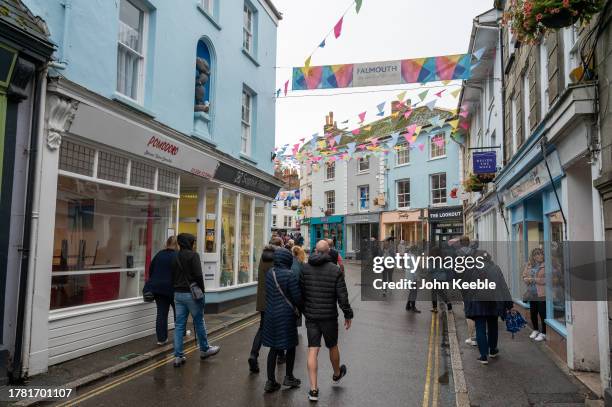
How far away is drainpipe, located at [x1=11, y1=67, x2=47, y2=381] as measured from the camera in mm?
5656

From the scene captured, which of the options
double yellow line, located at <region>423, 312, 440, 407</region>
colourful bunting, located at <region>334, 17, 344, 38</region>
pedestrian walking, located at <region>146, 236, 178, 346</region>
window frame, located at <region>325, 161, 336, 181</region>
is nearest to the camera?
double yellow line, located at <region>423, 312, 440, 407</region>

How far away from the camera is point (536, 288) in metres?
8.12

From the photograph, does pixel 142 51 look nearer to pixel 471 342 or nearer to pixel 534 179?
pixel 534 179

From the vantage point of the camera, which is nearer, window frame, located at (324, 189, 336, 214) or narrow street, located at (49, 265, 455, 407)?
narrow street, located at (49, 265, 455, 407)

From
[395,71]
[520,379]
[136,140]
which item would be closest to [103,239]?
[136,140]

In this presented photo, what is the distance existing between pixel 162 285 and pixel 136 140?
254cm

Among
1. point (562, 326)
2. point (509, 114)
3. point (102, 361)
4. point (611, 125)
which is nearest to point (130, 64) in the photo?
point (102, 361)

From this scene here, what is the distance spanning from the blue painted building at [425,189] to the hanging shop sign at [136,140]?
746 inches

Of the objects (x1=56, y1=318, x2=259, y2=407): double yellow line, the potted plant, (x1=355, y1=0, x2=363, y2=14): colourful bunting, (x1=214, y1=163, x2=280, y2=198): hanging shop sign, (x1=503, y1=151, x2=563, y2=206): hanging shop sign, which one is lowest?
(x1=56, y1=318, x2=259, y2=407): double yellow line

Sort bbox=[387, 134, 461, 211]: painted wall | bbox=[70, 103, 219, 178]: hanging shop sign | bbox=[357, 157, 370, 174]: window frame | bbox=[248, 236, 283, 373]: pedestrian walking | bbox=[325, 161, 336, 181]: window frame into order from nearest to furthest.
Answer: bbox=[248, 236, 283, 373]: pedestrian walking → bbox=[70, 103, 219, 178]: hanging shop sign → bbox=[387, 134, 461, 211]: painted wall → bbox=[357, 157, 370, 174]: window frame → bbox=[325, 161, 336, 181]: window frame

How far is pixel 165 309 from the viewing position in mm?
7617

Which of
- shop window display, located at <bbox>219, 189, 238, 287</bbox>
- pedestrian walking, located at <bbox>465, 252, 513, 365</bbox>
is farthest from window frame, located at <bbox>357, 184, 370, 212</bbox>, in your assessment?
pedestrian walking, located at <bbox>465, 252, 513, 365</bbox>

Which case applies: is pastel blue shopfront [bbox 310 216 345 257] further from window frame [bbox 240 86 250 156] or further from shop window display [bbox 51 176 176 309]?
shop window display [bbox 51 176 176 309]

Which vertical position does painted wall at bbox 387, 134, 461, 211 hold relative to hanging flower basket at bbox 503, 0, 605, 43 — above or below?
above
